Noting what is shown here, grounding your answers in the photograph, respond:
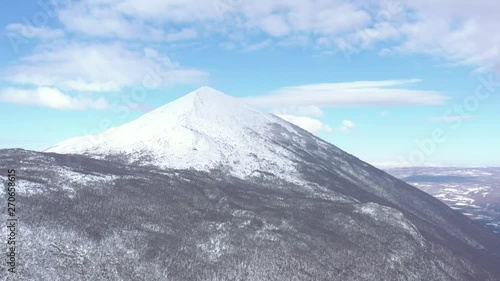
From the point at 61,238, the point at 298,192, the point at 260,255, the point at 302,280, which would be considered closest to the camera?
the point at 61,238

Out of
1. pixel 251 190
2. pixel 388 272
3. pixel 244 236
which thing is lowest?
pixel 388 272

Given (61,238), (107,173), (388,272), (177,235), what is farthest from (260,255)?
(107,173)

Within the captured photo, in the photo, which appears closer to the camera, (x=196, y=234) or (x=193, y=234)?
(x=193, y=234)

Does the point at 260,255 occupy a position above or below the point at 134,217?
below

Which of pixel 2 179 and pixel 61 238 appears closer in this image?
pixel 61 238

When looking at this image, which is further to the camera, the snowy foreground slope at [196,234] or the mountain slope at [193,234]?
the snowy foreground slope at [196,234]

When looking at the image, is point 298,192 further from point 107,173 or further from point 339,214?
point 107,173

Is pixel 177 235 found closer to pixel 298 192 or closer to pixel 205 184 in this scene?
pixel 205 184

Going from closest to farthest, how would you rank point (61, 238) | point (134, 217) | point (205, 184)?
point (61, 238) < point (134, 217) < point (205, 184)

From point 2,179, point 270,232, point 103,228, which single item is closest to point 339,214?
point 270,232

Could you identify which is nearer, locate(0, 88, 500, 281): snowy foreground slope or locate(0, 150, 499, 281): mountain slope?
locate(0, 150, 499, 281): mountain slope
